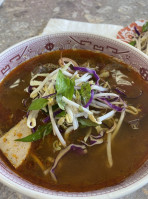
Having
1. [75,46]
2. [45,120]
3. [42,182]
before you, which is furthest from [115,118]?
[75,46]

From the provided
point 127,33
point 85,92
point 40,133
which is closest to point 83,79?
point 85,92

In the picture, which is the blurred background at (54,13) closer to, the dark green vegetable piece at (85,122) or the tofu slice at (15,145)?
the tofu slice at (15,145)

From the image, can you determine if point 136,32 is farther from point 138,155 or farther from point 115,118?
point 138,155

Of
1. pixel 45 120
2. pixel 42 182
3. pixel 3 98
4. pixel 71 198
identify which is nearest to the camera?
pixel 71 198

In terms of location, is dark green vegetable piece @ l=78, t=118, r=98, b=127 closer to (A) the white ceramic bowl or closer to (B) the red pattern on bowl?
(A) the white ceramic bowl

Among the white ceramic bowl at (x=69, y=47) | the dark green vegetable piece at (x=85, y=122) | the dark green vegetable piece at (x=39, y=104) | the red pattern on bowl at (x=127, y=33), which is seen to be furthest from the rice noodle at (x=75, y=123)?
the red pattern on bowl at (x=127, y=33)

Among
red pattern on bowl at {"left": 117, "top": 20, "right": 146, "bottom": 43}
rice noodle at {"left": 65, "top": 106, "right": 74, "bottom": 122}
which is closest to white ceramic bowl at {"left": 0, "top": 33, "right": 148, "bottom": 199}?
rice noodle at {"left": 65, "top": 106, "right": 74, "bottom": 122}

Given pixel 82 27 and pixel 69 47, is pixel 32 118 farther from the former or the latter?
pixel 82 27
